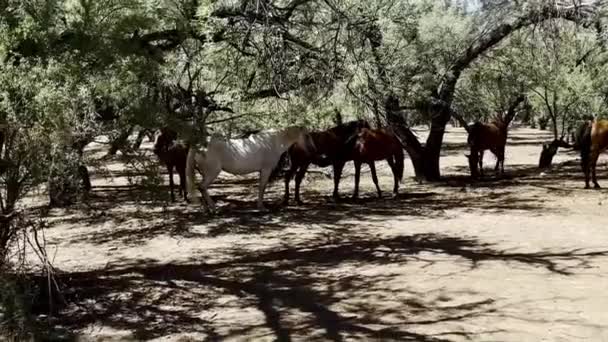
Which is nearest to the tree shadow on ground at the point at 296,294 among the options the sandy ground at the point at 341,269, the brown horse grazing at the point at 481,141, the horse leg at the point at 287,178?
the sandy ground at the point at 341,269

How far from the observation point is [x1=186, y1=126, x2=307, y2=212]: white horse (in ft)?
35.2

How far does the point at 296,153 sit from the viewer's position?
12.1 meters

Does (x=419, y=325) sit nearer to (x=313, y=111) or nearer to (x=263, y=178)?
(x=263, y=178)

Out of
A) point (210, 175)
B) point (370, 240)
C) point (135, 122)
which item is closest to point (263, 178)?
point (210, 175)

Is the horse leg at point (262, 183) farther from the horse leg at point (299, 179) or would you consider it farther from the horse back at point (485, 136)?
the horse back at point (485, 136)

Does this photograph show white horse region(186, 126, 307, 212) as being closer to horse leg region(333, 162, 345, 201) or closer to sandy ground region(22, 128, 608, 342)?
sandy ground region(22, 128, 608, 342)

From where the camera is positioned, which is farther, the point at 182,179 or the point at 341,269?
the point at 182,179

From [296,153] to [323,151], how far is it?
62cm

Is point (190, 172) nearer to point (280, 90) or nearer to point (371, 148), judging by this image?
→ point (280, 90)

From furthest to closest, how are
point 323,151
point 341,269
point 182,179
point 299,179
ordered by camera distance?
point 182,179 → point 323,151 → point 299,179 → point 341,269

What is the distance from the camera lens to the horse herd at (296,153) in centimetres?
1081

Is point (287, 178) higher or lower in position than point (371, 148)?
lower

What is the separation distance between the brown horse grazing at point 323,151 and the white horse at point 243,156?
484 mm

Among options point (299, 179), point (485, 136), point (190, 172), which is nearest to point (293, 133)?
point (299, 179)
